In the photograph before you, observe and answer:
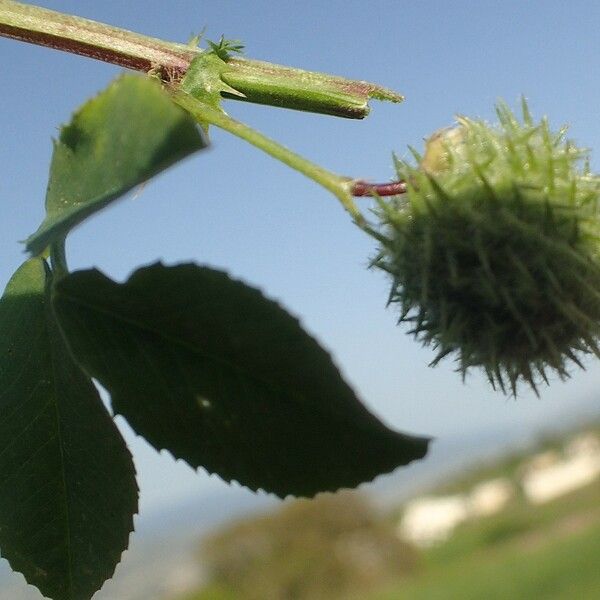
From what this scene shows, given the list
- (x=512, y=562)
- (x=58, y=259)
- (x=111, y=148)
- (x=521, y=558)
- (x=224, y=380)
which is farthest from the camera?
(x=521, y=558)

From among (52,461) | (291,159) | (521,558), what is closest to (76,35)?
(291,159)

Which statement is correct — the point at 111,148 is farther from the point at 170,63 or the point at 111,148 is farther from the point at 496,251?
the point at 496,251

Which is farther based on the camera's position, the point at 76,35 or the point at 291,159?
the point at 76,35

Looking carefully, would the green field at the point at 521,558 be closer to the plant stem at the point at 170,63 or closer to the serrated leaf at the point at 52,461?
the serrated leaf at the point at 52,461

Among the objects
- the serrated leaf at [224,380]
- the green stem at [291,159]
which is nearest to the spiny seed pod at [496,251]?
the green stem at [291,159]

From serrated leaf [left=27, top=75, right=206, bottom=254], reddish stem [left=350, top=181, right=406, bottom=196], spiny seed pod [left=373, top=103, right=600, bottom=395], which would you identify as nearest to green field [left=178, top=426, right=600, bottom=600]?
spiny seed pod [left=373, top=103, right=600, bottom=395]
